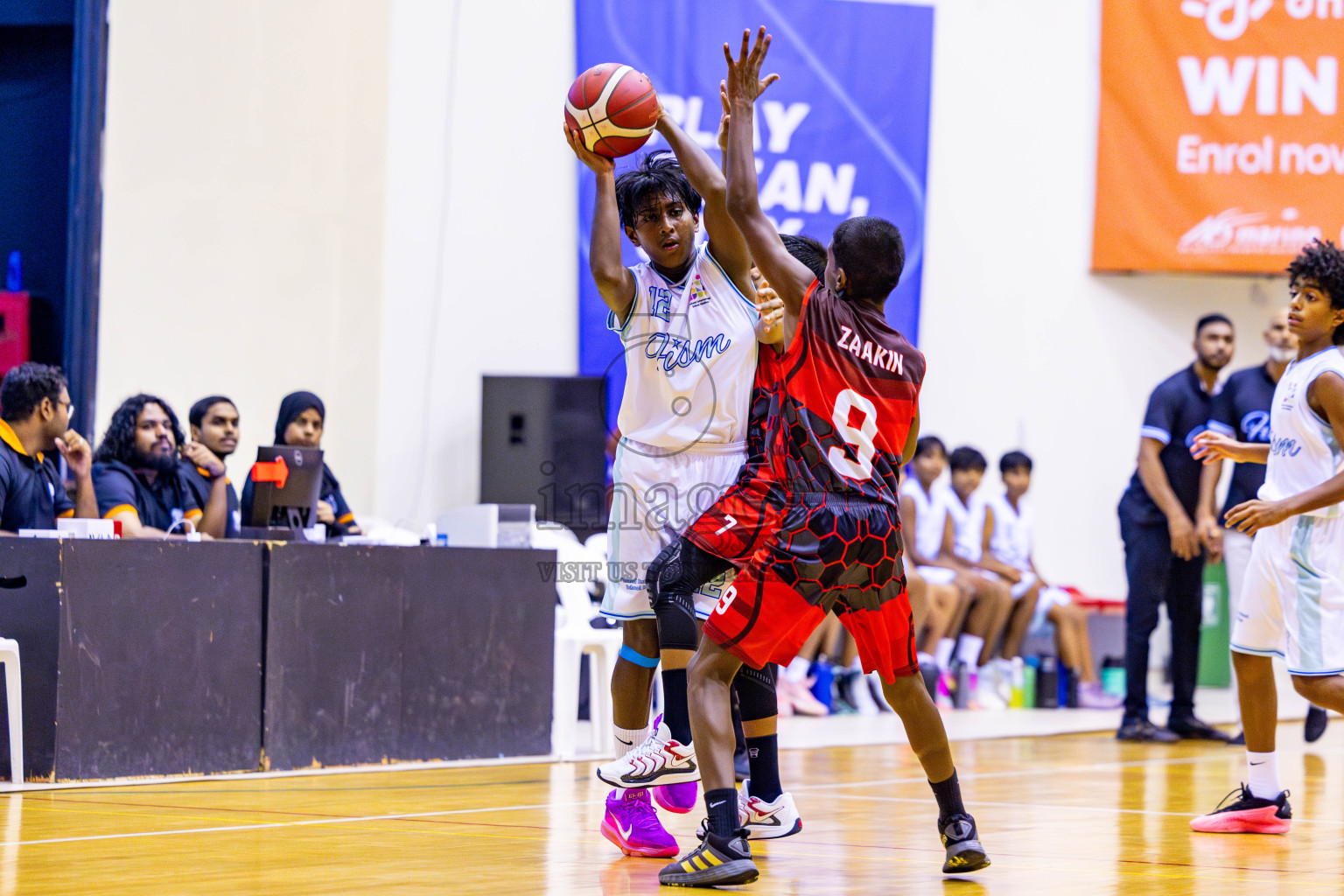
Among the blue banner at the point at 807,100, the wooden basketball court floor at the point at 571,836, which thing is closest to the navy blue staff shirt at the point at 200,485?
the wooden basketball court floor at the point at 571,836

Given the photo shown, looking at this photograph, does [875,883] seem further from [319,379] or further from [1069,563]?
[1069,563]

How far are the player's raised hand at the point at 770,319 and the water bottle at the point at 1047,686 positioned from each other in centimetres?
705

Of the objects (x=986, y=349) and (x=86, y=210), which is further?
(x=986, y=349)

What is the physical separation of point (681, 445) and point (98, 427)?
20.1 feet

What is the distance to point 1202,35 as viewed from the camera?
12352 mm

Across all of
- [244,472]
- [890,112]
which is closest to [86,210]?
[244,472]

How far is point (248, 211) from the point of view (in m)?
9.87

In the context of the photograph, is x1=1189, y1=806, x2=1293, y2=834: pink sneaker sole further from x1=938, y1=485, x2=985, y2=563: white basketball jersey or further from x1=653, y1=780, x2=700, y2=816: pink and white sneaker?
x1=938, y1=485, x2=985, y2=563: white basketball jersey

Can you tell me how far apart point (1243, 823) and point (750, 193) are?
2.65m

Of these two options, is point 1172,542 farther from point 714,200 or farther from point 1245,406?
point 714,200

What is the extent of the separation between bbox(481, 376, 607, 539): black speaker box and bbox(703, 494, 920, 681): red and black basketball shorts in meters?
6.45

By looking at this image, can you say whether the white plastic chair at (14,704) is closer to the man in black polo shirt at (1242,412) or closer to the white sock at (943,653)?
the man in black polo shirt at (1242,412)

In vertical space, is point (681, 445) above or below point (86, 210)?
below

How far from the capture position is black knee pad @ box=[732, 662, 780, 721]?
4.43 m
